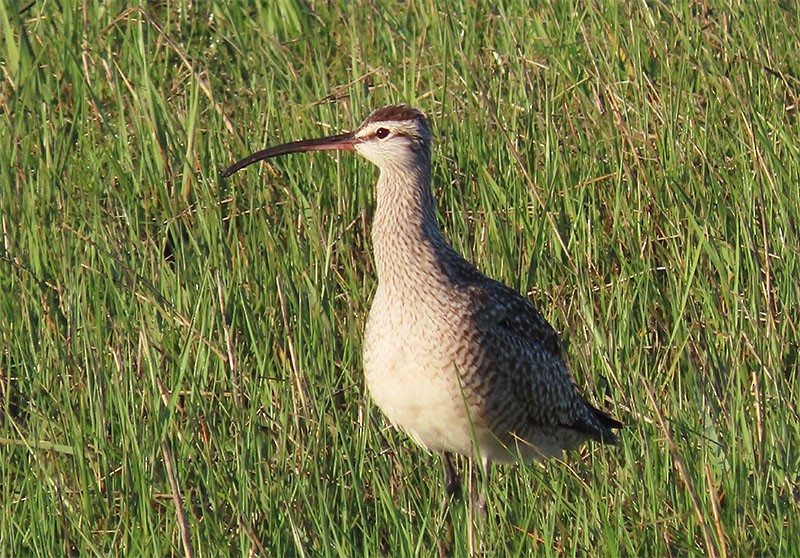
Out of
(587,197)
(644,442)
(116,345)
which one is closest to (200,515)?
(116,345)

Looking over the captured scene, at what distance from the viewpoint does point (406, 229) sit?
4980 mm

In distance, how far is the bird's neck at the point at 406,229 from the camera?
4879mm

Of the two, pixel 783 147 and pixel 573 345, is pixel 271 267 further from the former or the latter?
pixel 783 147

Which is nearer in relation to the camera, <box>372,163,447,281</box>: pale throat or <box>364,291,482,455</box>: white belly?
<box>364,291,482,455</box>: white belly

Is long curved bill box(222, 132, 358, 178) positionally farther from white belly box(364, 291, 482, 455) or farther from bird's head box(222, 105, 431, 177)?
white belly box(364, 291, 482, 455)

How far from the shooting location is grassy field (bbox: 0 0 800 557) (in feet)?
14.3

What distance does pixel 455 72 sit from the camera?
267 inches

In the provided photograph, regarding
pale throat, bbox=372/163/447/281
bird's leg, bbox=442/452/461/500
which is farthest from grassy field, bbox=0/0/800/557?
pale throat, bbox=372/163/447/281

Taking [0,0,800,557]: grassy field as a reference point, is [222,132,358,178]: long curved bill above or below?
above

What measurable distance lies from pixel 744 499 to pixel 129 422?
1700 mm

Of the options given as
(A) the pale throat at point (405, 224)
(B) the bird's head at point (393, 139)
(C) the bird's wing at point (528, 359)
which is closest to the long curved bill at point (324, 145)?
(B) the bird's head at point (393, 139)

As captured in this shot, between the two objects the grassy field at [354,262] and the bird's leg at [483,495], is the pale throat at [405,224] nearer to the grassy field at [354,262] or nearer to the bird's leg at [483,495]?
the grassy field at [354,262]

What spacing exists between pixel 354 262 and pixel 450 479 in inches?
51.0

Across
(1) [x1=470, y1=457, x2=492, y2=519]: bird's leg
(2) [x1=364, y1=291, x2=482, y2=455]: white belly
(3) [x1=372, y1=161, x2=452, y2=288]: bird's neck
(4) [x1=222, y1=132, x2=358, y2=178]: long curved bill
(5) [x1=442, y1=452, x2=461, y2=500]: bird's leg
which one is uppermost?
(4) [x1=222, y1=132, x2=358, y2=178]: long curved bill
